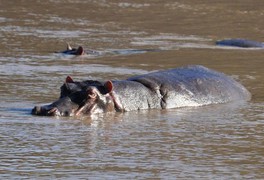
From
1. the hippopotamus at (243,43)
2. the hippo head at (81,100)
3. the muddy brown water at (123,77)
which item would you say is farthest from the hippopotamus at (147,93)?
the hippopotamus at (243,43)

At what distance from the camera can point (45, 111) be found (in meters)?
8.35

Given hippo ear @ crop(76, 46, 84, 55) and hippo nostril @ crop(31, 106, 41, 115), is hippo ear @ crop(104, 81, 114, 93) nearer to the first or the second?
hippo nostril @ crop(31, 106, 41, 115)

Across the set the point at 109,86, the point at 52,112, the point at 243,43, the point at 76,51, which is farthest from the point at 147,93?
the point at 243,43

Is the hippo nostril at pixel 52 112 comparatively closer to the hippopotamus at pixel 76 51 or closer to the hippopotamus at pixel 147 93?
the hippopotamus at pixel 147 93

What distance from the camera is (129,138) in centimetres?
755

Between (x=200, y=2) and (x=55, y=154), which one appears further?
(x=200, y=2)

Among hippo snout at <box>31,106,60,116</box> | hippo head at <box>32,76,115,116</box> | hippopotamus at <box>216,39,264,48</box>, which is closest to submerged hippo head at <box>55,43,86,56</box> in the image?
hippopotamus at <box>216,39,264,48</box>

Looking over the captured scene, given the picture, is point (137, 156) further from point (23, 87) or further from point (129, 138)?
point (23, 87)

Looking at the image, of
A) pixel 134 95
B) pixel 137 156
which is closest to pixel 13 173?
pixel 137 156

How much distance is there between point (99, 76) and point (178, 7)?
372 inches

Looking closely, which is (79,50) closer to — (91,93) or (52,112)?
(91,93)

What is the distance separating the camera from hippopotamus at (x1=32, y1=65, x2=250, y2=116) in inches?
335

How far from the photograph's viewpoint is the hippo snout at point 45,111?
27.3 feet

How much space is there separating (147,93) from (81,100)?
85 cm
